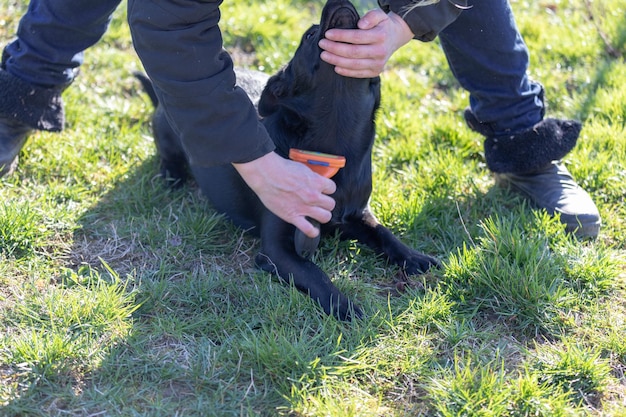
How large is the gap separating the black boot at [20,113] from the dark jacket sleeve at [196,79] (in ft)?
4.12

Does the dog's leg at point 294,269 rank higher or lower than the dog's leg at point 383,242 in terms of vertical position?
higher

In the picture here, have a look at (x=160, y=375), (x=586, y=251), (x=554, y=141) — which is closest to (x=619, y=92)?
(x=554, y=141)

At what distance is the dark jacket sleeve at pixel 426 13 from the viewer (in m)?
2.67

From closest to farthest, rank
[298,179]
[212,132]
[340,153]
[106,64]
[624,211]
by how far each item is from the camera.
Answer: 1. [212,132]
2. [298,179]
3. [340,153]
4. [624,211]
5. [106,64]

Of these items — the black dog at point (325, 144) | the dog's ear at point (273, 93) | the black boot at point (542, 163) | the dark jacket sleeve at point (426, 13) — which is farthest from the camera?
the black boot at point (542, 163)

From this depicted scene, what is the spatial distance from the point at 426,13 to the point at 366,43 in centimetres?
25

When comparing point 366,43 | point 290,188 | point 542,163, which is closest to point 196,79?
point 290,188

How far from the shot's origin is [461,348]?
263cm

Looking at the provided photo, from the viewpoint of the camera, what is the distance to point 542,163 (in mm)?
3488

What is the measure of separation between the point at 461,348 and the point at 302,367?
59 centimetres

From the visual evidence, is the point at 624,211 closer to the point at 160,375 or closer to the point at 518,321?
the point at 518,321

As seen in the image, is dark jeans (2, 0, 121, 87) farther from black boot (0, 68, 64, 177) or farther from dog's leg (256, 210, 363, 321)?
dog's leg (256, 210, 363, 321)

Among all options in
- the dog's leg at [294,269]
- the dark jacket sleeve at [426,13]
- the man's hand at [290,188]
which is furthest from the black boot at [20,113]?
the dark jacket sleeve at [426,13]

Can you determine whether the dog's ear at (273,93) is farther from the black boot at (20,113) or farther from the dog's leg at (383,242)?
the black boot at (20,113)
